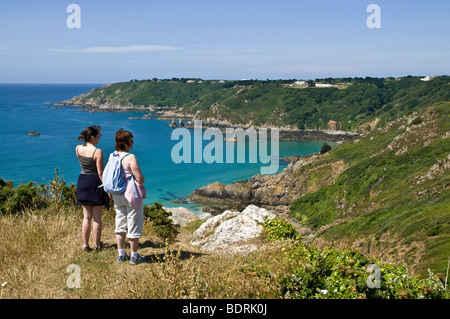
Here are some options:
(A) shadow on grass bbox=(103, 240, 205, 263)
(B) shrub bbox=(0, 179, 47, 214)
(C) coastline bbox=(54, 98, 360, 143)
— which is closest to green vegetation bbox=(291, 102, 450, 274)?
(A) shadow on grass bbox=(103, 240, 205, 263)

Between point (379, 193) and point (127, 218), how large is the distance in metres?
37.5

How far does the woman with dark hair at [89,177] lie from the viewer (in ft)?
18.8

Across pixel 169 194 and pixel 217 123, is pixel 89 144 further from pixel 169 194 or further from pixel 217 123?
pixel 217 123

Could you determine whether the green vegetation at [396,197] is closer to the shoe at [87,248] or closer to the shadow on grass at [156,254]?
the shadow on grass at [156,254]

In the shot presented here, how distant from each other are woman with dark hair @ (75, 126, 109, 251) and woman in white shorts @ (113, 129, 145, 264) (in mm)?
558

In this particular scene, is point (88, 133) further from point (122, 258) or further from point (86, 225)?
point (122, 258)

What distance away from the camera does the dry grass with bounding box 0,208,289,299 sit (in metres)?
3.91

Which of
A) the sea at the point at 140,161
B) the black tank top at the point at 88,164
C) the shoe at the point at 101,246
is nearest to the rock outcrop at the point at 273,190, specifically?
the sea at the point at 140,161

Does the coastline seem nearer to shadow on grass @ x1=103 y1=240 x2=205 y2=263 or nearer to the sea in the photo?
the sea

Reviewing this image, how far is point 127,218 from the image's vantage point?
551 centimetres
